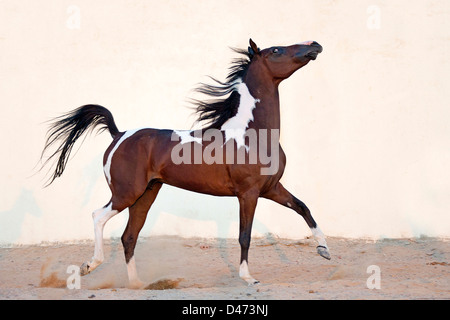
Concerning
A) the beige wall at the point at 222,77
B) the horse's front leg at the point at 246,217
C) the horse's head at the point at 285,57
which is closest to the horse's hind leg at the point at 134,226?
the horse's front leg at the point at 246,217

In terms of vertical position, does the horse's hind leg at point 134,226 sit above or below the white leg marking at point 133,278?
above

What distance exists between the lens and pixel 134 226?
5.97 m

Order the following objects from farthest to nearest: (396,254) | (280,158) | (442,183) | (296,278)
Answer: (442,183), (396,254), (296,278), (280,158)

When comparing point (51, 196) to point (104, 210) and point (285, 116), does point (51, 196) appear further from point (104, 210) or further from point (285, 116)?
point (285, 116)

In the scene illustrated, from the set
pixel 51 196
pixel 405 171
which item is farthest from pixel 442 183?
pixel 51 196

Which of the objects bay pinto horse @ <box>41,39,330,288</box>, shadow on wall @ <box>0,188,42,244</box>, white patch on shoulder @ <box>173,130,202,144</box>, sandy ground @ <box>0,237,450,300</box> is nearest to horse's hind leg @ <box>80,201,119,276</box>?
bay pinto horse @ <box>41,39,330,288</box>

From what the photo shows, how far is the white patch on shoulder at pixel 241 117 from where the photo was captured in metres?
5.56

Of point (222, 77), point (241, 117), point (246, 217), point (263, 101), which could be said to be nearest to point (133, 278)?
point (246, 217)

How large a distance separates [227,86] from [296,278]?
6.72ft

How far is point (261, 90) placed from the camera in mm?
5664

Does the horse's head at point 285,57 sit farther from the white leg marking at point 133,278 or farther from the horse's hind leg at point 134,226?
the white leg marking at point 133,278

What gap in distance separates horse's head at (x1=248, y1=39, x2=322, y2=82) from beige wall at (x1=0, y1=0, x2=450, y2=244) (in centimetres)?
244

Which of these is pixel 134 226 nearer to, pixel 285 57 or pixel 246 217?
pixel 246 217

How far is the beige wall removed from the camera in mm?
7980
